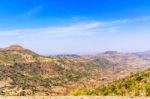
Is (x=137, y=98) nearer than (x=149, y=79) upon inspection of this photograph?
Yes

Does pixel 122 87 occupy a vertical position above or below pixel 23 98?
below

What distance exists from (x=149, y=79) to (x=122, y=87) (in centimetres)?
585

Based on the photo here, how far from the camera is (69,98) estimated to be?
2191cm

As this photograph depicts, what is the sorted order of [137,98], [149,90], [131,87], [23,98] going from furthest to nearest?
1. [131,87]
2. [149,90]
3. [23,98]
4. [137,98]

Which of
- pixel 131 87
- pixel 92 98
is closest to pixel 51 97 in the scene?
pixel 92 98

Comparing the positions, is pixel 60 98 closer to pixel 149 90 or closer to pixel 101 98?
pixel 101 98

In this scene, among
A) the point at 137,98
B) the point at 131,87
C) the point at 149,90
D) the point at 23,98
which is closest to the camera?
the point at 137,98

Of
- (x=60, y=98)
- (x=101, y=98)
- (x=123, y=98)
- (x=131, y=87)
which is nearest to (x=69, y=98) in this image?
(x=60, y=98)

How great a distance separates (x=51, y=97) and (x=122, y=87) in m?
39.2

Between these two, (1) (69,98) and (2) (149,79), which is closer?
(1) (69,98)

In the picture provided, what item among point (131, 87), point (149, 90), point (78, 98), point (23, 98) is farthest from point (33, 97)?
point (131, 87)

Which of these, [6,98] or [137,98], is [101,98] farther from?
[6,98]

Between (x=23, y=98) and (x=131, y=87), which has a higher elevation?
(x=23, y=98)

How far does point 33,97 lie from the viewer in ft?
73.0
